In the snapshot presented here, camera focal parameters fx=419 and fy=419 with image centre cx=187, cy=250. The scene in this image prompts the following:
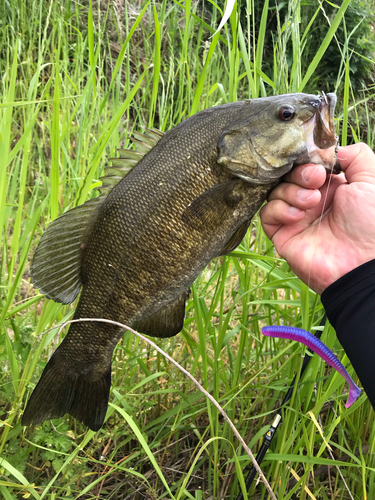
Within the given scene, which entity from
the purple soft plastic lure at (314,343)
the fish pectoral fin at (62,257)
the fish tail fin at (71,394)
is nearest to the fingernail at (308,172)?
the purple soft plastic lure at (314,343)

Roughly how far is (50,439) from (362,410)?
110 cm

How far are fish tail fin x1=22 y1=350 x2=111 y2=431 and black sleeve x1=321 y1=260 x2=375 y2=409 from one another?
699mm

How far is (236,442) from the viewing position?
1.67 meters

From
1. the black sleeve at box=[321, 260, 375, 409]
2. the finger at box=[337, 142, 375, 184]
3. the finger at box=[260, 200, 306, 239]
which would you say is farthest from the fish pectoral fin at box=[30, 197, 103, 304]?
the finger at box=[337, 142, 375, 184]

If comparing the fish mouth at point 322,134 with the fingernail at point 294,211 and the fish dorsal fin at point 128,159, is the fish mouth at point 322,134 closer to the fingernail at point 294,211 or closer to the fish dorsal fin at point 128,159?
the fingernail at point 294,211

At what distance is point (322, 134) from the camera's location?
1.12 m

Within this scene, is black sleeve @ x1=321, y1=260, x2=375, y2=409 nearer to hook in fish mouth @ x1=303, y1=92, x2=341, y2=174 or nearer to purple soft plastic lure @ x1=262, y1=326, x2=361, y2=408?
purple soft plastic lure @ x1=262, y1=326, x2=361, y2=408

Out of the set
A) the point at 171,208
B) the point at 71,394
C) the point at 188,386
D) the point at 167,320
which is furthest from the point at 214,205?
the point at 188,386

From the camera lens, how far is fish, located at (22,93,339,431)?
3.74ft

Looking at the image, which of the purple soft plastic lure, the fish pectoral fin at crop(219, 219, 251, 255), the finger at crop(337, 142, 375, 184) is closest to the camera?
the purple soft plastic lure

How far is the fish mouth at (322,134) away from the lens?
3.64 feet

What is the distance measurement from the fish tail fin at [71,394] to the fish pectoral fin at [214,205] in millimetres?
547

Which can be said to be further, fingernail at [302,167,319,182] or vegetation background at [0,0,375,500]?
vegetation background at [0,0,375,500]

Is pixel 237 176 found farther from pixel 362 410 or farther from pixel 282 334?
pixel 362 410
